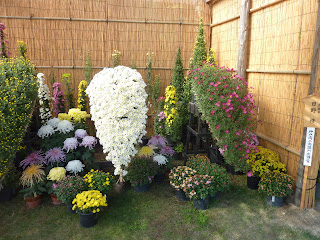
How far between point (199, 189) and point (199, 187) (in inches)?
1.0

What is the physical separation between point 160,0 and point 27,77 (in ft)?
11.4

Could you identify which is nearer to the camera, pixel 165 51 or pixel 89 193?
pixel 89 193

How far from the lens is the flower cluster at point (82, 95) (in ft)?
18.3

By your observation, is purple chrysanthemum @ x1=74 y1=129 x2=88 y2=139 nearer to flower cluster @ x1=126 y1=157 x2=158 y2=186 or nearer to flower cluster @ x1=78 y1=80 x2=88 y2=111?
flower cluster @ x1=126 y1=157 x2=158 y2=186

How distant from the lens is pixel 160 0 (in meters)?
5.90

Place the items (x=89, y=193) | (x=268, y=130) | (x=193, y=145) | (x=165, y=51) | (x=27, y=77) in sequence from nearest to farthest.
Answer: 1. (x=89, y=193)
2. (x=27, y=77)
3. (x=268, y=130)
4. (x=193, y=145)
5. (x=165, y=51)

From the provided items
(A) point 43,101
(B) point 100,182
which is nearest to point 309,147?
(B) point 100,182

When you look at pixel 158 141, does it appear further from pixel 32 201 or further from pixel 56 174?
pixel 32 201

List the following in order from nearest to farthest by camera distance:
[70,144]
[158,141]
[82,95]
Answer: [70,144], [158,141], [82,95]

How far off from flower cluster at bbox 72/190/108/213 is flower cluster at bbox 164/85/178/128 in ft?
A: 7.87

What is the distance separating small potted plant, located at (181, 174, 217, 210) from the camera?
353cm

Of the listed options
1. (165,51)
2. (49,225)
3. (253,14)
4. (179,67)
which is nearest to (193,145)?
(179,67)

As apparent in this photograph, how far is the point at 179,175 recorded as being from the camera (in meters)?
3.87

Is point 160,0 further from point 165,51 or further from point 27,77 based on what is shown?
point 27,77
